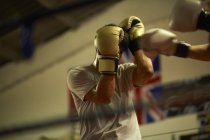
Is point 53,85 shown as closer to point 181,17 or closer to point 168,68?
point 168,68

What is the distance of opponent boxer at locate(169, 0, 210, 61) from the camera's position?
5.11 ft

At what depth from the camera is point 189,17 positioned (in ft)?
5.14

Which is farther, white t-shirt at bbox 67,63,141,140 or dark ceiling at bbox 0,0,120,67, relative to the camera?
dark ceiling at bbox 0,0,120,67

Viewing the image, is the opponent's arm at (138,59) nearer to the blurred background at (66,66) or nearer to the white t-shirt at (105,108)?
the white t-shirt at (105,108)

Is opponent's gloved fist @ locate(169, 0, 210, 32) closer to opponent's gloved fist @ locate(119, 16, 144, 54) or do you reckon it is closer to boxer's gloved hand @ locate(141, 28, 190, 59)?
boxer's gloved hand @ locate(141, 28, 190, 59)

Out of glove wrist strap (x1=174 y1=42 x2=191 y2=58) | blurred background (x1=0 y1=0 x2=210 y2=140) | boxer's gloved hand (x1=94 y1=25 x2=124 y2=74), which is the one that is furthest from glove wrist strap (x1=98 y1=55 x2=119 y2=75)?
blurred background (x1=0 y1=0 x2=210 y2=140)

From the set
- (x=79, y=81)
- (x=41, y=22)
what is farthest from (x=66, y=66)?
(x=79, y=81)

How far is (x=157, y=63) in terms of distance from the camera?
305cm

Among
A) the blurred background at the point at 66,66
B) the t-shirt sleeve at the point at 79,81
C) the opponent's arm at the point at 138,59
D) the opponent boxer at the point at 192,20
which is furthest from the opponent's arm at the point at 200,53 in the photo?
the blurred background at the point at 66,66

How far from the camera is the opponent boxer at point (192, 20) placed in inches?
61.3

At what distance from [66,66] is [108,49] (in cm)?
197

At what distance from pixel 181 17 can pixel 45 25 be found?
93.5 inches

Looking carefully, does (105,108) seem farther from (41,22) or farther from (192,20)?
(41,22)

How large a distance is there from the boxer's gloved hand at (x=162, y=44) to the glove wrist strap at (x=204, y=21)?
10cm
